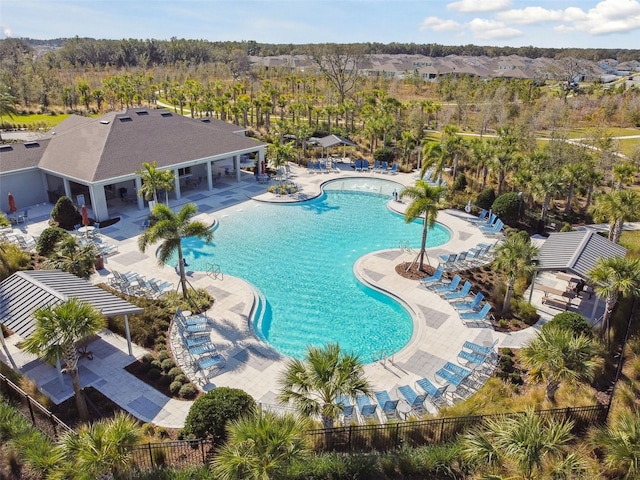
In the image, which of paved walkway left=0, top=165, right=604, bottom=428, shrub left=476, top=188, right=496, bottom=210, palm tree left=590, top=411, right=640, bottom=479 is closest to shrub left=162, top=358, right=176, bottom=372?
paved walkway left=0, top=165, right=604, bottom=428

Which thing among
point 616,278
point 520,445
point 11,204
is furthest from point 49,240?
point 616,278

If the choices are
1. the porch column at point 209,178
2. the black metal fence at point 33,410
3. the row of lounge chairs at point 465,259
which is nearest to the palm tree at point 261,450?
the black metal fence at point 33,410

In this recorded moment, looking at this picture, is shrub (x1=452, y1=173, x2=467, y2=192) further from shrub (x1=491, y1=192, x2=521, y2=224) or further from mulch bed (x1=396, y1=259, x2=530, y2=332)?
mulch bed (x1=396, y1=259, x2=530, y2=332)

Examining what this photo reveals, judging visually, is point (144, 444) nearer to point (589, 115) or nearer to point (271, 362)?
point (271, 362)

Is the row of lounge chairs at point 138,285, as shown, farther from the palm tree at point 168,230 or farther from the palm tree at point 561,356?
the palm tree at point 561,356

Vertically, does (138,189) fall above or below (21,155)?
below

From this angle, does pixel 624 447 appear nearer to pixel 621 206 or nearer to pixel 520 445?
pixel 520 445
